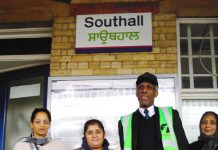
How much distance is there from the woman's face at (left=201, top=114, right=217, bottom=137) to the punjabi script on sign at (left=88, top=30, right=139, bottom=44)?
1592mm

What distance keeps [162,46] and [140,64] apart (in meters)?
0.36

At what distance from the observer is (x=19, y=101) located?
6156 millimetres

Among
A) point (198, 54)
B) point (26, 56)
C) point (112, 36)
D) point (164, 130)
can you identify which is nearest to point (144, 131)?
point (164, 130)

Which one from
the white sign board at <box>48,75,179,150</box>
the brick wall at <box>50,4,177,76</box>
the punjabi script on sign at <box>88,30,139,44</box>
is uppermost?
the punjabi script on sign at <box>88,30,139,44</box>

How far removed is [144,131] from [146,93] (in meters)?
0.36

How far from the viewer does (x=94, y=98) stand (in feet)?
16.8

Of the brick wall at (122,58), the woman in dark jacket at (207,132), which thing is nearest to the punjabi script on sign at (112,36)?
the brick wall at (122,58)

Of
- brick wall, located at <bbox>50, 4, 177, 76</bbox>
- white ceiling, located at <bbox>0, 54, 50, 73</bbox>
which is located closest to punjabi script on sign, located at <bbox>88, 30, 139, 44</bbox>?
brick wall, located at <bbox>50, 4, 177, 76</bbox>

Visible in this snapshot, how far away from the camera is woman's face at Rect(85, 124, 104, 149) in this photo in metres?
3.84

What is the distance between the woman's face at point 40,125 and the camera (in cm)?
388

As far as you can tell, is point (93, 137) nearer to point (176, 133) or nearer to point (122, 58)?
point (176, 133)

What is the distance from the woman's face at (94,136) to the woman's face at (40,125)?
40cm

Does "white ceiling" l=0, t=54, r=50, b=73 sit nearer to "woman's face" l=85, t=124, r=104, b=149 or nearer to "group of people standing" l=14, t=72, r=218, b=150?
"group of people standing" l=14, t=72, r=218, b=150

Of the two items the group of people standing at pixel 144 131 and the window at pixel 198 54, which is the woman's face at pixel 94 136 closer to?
the group of people standing at pixel 144 131
